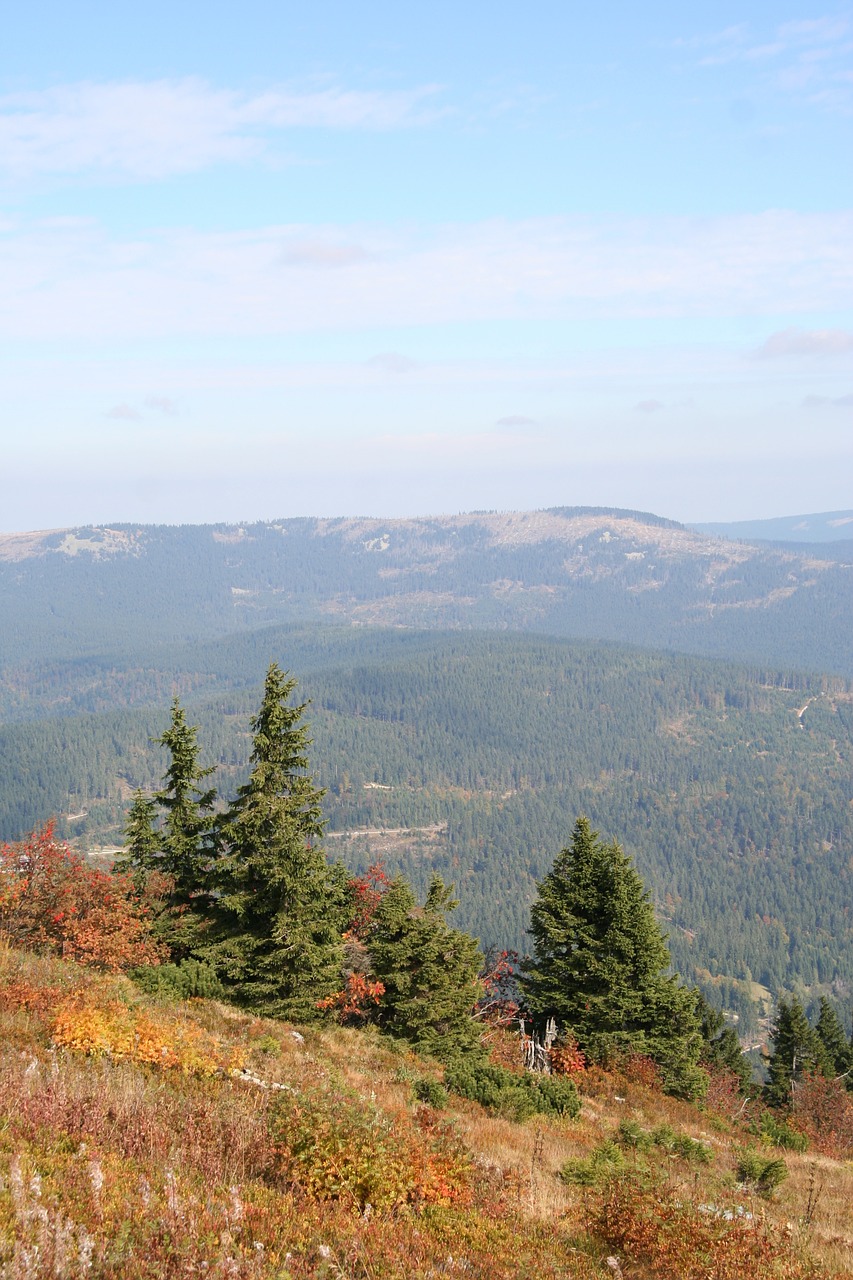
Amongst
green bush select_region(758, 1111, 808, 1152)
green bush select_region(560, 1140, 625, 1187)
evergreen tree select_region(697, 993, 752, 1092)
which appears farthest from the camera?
evergreen tree select_region(697, 993, 752, 1092)

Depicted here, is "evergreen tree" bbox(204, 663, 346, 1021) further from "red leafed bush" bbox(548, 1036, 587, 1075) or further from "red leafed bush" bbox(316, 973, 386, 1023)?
"red leafed bush" bbox(548, 1036, 587, 1075)

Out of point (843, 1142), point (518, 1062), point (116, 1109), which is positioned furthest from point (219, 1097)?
point (843, 1142)

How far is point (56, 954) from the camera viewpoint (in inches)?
874

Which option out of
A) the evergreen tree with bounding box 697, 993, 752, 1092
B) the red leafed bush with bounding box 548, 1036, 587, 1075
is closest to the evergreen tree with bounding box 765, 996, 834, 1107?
the evergreen tree with bounding box 697, 993, 752, 1092

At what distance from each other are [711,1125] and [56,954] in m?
20.9

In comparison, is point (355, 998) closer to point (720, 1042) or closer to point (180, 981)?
point (180, 981)

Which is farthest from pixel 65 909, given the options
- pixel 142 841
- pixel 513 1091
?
pixel 513 1091

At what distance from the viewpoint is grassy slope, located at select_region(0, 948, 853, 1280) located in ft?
23.6

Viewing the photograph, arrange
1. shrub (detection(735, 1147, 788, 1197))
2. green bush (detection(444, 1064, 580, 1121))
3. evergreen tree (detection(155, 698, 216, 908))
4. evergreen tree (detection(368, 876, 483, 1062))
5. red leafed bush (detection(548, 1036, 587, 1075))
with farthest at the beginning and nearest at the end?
evergreen tree (detection(155, 698, 216, 908)) < red leafed bush (detection(548, 1036, 587, 1075)) < evergreen tree (detection(368, 876, 483, 1062)) < green bush (detection(444, 1064, 580, 1121)) < shrub (detection(735, 1147, 788, 1197))

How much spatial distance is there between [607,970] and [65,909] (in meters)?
20.4

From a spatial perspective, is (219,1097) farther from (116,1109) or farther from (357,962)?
(357,962)

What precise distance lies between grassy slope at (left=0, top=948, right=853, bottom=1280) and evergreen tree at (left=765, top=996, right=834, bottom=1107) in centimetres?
5362

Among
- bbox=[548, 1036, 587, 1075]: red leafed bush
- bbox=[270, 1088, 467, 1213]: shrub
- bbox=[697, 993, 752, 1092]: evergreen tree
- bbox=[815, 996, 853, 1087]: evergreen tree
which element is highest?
bbox=[270, 1088, 467, 1213]: shrub

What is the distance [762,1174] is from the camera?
1700cm
